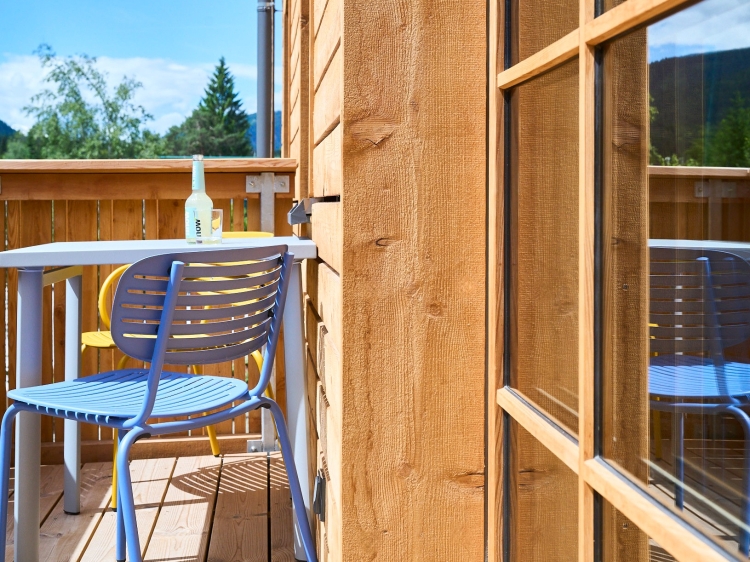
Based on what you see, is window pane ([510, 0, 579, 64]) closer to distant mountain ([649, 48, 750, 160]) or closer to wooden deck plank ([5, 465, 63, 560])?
Result: distant mountain ([649, 48, 750, 160])

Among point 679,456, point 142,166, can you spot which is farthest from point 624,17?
point 142,166

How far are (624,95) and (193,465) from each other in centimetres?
279

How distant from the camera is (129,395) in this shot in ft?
5.90

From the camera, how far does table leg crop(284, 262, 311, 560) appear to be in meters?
2.08

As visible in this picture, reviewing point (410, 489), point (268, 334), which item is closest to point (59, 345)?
point (268, 334)

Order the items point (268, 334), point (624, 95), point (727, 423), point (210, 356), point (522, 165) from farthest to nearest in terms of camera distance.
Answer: point (268, 334) → point (210, 356) → point (522, 165) → point (624, 95) → point (727, 423)

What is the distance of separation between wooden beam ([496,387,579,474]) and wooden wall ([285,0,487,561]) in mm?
148

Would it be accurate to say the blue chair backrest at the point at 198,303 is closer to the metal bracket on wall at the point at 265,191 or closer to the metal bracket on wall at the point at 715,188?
the metal bracket on wall at the point at 715,188

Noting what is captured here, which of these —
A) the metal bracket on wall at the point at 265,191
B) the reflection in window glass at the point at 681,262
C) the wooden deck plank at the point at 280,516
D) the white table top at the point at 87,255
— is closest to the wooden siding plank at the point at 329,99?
the white table top at the point at 87,255

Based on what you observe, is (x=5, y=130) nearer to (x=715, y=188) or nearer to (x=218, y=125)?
(x=218, y=125)

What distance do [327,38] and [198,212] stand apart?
72 centimetres

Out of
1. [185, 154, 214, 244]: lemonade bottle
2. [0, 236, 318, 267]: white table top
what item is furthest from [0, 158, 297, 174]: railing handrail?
[0, 236, 318, 267]: white table top

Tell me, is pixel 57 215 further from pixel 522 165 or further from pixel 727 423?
pixel 727 423

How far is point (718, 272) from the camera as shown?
21.4 inches
